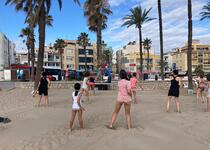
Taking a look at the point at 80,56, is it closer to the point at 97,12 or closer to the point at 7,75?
the point at 7,75

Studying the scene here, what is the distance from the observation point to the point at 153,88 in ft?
100

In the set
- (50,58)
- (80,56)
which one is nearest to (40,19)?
(50,58)

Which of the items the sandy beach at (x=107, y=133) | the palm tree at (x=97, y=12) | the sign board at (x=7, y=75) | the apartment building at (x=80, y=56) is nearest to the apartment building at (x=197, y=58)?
the apartment building at (x=80, y=56)

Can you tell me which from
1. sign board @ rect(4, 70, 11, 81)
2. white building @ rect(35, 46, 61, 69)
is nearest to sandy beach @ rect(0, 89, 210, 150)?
sign board @ rect(4, 70, 11, 81)

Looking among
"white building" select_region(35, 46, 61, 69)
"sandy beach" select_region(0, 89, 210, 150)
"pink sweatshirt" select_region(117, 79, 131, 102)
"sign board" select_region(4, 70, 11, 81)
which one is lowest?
"sandy beach" select_region(0, 89, 210, 150)

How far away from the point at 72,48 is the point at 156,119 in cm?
10837

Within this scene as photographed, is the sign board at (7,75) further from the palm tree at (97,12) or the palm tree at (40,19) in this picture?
the palm tree at (40,19)

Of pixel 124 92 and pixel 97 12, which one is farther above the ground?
pixel 97 12

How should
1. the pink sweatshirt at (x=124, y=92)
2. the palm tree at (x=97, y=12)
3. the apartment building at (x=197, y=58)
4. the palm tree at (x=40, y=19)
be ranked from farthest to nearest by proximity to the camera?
1. the apartment building at (x=197, y=58)
2. the palm tree at (x=97, y=12)
3. the palm tree at (x=40, y=19)
4. the pink sweatshirt at (x=124, y=92)

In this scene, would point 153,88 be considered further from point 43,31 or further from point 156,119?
point 156,119

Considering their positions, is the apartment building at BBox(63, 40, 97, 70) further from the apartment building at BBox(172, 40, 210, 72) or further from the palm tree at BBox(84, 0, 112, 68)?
the palm tree at BBox(84, 0, 112, 68)

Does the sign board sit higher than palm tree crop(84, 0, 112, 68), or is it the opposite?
palm tree crop(84, 0, 112, 68)

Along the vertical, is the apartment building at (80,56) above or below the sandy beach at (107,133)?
above

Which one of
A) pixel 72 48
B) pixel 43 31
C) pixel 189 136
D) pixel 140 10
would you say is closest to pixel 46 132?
pixel 189 136
